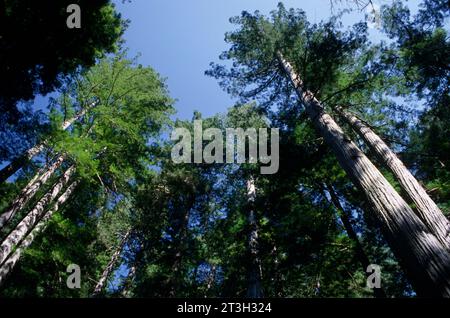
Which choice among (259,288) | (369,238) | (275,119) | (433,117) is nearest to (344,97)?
(275,119)

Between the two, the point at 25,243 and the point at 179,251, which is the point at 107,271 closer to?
the point at 179,251

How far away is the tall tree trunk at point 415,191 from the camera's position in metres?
4.47

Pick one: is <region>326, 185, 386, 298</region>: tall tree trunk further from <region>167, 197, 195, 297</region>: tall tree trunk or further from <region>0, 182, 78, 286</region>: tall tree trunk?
<region>0, 182, 78, 286</region>: tall tree trunk

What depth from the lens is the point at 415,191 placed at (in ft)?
17.7

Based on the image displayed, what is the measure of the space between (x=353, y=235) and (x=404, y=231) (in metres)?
5.47

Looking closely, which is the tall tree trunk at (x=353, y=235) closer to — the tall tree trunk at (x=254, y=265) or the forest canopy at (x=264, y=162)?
the forest canopy at (x=264, y=162)

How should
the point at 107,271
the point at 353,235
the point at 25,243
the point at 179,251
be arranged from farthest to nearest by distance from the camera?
1. the point at 107,271
2. the point at 179,251
3. the point at 353,235
4. the point at 25,243

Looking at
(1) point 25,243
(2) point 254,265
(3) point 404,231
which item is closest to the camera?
(3) point 404,231

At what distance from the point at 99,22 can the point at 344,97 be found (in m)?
7.76

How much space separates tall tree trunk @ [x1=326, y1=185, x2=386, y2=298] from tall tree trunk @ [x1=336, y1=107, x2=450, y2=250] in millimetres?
2442

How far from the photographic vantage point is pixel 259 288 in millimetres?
8062

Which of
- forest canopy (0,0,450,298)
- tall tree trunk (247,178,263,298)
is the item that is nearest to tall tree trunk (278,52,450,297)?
forest canopy (0,0,450,298)

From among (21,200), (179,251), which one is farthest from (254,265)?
(21,200)

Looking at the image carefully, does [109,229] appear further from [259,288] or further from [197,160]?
[259,288]
